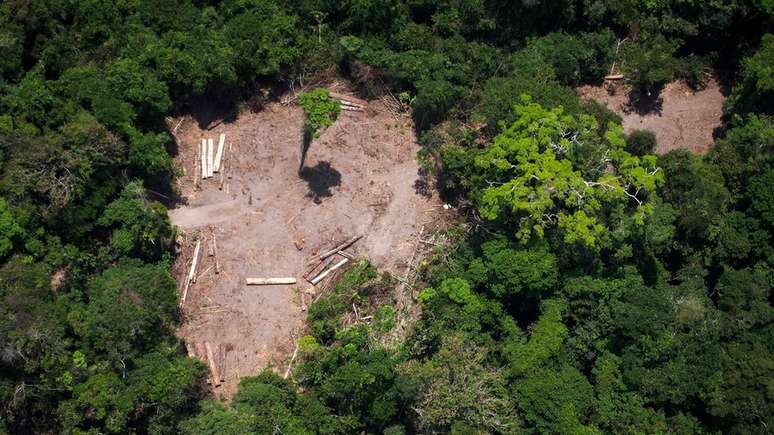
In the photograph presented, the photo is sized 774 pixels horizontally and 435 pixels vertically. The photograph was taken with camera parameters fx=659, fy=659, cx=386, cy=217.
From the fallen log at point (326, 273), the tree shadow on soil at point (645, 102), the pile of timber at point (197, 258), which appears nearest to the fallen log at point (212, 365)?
A: the pile of timber at point (197, 258)

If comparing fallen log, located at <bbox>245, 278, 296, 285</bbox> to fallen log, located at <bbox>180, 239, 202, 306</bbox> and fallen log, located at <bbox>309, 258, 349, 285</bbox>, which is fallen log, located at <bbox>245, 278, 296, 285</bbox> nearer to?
fallen log, located at <bbox>309, 258, 349, 285</bbox>

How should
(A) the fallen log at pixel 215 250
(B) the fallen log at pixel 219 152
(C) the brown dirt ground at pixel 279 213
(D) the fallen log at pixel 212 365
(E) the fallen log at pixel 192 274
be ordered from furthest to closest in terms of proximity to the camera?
(B) the fallen log at pixel 219 152 < (A) the fallen log at pixel 215 250 < (E) the fallen log at pixel 192 274 < (C) the brown dirt ground at pixel 279 213 < (D) the fallen log at pixel 212 365

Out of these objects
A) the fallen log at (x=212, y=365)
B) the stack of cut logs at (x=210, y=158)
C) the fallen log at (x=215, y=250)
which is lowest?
the fallen log at (x=212, y=365)

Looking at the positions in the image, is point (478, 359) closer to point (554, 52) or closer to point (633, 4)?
point (554, 52)

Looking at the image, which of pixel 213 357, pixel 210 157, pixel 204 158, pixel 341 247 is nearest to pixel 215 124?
pixel 210 157

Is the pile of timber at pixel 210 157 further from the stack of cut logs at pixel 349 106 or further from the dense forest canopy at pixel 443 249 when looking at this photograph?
the stack of cut logs at pixel 349 106

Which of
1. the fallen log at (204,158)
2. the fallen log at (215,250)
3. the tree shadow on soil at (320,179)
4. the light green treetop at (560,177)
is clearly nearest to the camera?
the light green treetop at (560,177)

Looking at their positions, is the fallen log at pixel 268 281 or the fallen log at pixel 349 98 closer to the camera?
the fallen log at pixel 268 281

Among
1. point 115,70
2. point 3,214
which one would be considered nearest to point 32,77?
point 115,70
